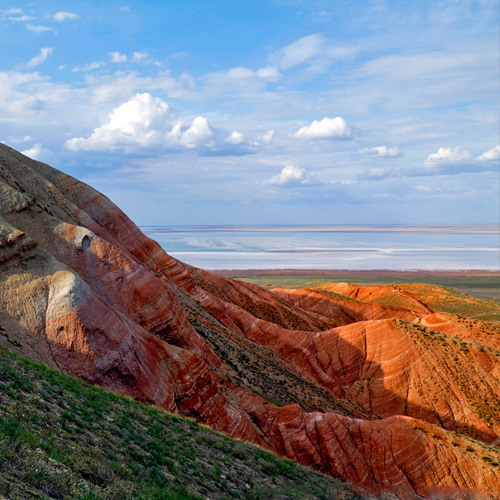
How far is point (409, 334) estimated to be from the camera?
41781 mm

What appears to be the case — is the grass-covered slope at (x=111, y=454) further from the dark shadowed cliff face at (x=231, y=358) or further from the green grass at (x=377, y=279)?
the green grass at (x=377, y=279)

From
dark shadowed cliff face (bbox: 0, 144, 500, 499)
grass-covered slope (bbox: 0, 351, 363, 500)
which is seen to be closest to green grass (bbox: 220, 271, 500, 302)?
dark shadowed cliff face (bbox: 0, 144, 500, 499)

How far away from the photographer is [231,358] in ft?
105

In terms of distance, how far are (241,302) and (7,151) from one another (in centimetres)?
3280

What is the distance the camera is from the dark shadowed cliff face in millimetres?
20250

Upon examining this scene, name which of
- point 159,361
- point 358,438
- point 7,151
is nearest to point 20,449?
point 159,361

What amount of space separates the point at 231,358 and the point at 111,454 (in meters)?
→ 21.1

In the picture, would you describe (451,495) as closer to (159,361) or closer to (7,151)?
(159,361)

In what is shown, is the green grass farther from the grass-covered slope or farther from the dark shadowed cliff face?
the grass-covered slope

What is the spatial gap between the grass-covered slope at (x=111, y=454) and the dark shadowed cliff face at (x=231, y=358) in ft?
12.3

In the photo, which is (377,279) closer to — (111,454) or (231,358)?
(231,358)

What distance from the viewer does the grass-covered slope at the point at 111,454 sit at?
28.5ft

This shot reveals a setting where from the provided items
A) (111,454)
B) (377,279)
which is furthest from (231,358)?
(377,279)

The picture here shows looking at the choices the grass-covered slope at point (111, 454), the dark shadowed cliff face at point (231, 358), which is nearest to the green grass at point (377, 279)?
the dark shadowed cliff face at point (231, 358)
